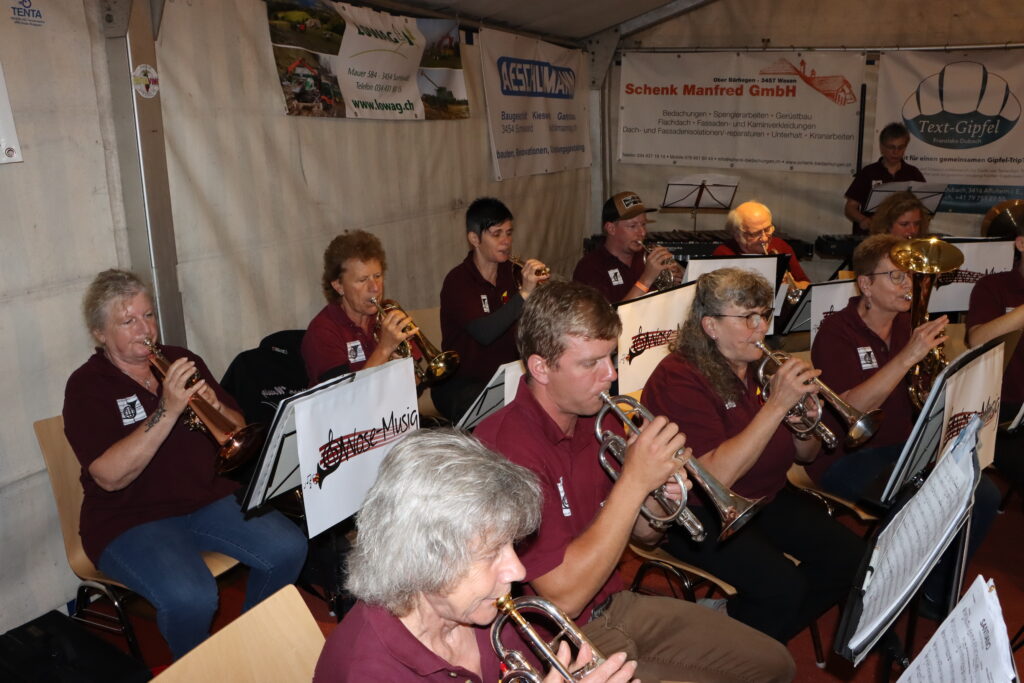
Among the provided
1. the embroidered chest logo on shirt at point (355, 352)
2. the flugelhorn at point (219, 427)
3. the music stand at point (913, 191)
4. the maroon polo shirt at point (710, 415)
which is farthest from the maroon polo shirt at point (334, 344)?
the music stand at point (913, 191)

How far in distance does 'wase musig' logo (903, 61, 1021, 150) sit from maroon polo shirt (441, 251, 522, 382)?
555 cm

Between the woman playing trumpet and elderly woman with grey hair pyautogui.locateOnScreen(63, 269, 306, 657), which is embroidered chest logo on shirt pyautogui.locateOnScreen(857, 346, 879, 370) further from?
elderly woman with grey hair pyautogui.locateOnScreen(63, 269, 306, 657)

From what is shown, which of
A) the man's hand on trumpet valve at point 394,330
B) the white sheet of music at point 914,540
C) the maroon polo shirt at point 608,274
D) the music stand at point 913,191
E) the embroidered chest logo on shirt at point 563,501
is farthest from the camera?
the music stand at point 913,191

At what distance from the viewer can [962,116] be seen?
8195 millimetres

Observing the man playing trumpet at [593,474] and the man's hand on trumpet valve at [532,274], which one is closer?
the man playing trumpet at [593,474]

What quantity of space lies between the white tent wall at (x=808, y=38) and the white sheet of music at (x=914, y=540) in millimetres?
7247

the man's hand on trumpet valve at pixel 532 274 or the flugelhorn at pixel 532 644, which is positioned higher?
the man's hand on trumpet valve at pixel 532 274

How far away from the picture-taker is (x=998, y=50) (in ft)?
26.2

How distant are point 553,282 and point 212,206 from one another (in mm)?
2481

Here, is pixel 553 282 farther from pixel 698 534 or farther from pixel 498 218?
pixel 498 218

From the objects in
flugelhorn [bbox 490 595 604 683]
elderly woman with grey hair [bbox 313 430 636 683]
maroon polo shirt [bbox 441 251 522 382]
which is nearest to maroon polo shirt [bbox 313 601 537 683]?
elderly woman with grey hair [bbox 313 430 636 683]

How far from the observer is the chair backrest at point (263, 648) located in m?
1.85

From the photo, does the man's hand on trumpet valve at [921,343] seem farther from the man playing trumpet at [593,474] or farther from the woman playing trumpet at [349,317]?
the woman playing trumpet at [349,317]

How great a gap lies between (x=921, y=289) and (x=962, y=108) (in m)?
5.32
